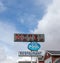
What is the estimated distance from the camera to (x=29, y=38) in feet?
164

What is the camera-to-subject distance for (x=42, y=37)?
50.2m

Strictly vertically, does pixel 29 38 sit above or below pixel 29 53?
above

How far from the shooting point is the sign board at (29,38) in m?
49.1

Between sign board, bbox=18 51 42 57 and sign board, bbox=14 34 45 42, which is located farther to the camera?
sign board, bbox=14 34 45 42

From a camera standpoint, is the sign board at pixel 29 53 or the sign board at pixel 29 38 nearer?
the sign board at pixel 29 53

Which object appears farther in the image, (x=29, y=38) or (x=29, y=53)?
(x=29, y=38)

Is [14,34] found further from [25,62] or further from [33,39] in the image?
[25,62]

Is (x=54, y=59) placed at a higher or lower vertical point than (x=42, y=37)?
lower

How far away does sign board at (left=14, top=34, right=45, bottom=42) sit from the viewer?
49.1 metres

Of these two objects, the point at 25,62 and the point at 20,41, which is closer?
the point at 20,41

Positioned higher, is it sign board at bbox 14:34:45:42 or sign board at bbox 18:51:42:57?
sign board at bbox 14:34:45:42

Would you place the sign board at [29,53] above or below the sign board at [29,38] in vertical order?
below

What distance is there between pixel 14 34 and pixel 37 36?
178 inches

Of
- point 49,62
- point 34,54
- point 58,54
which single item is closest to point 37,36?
point 34,54
